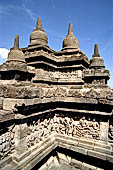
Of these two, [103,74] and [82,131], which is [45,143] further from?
[103,74]

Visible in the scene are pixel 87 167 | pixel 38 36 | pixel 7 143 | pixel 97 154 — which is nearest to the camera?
pixel 7 143

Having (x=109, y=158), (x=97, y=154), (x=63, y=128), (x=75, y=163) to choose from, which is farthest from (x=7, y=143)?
(x=109, y=158)

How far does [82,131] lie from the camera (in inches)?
167

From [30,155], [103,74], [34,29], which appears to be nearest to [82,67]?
[103,74]

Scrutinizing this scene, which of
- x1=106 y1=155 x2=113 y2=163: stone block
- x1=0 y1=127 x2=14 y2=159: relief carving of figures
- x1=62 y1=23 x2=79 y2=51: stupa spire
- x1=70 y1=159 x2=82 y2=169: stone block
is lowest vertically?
x1=70 y1=159 x2=82 y2=169: stone block

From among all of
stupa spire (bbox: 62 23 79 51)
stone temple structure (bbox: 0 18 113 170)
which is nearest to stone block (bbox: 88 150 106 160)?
stone temple structure (bbox: 0 18 113 170)

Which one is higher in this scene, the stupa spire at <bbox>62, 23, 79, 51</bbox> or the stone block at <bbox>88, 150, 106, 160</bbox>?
the stupa spire at <bbox>62, 23, 79, 51</bbox>

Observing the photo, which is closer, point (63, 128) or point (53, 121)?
point (63, 128)

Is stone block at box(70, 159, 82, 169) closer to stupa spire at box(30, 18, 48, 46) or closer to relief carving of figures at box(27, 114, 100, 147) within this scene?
relief carving of figures at box(27, 114, 100, 147)

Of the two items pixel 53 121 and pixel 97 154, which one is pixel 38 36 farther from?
pixel 97 154

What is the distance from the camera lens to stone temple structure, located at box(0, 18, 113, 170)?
3131mm

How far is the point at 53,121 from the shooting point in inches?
188

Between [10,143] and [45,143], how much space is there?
144cm

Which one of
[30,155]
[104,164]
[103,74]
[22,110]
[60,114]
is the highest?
[103,74]
